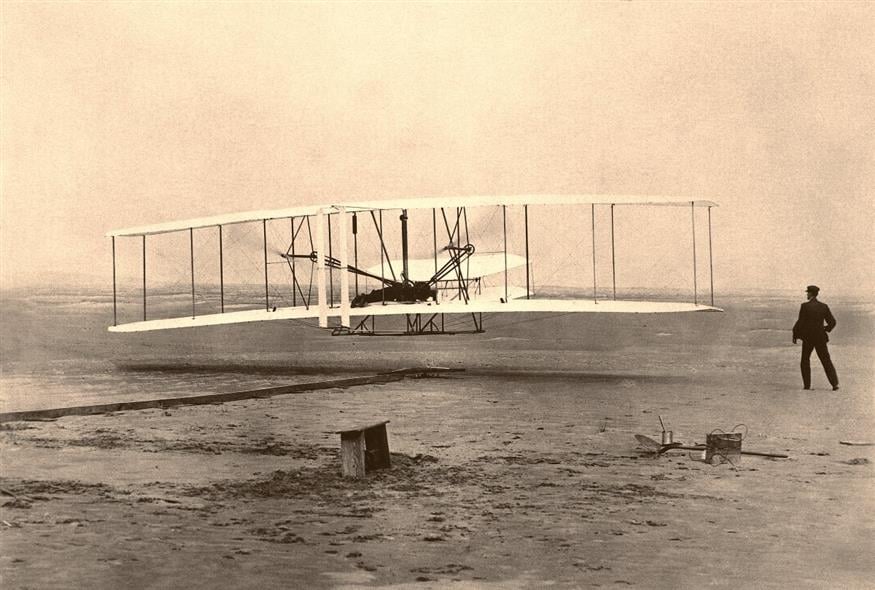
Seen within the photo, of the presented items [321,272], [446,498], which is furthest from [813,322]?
[321,272]

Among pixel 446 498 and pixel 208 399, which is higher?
pixel 208 399

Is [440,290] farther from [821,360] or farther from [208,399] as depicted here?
[821,360]

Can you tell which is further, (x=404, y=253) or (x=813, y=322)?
(x=404, y=253)

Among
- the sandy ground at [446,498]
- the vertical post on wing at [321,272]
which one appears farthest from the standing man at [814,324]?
the vertical post on wing at [321,272]

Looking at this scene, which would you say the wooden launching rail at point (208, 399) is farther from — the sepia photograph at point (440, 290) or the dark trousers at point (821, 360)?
the dark trousers at point (821, 360)

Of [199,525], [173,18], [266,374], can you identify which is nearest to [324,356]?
[266,374]

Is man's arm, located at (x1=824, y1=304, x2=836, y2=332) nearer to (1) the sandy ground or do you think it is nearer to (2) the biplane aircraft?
(1) the sandy ground
